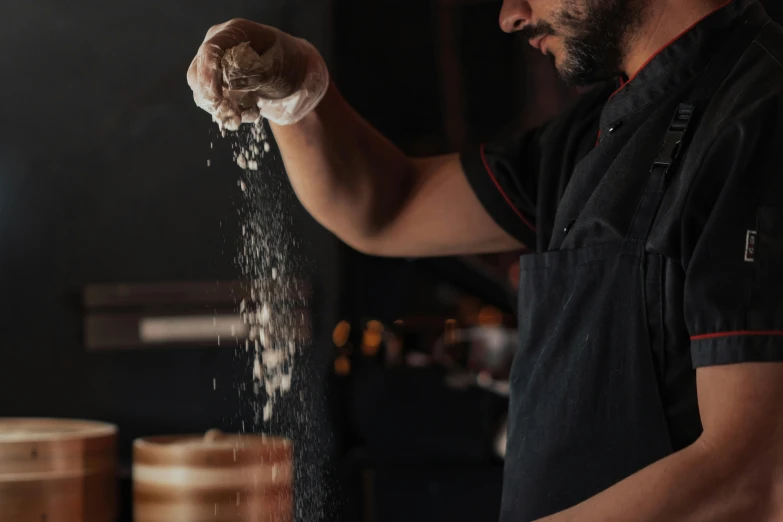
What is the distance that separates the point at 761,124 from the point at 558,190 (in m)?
0.31

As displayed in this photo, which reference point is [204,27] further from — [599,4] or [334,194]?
[599,4]

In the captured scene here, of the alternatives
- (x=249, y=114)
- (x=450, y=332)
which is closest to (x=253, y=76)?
(x=249, y=114)

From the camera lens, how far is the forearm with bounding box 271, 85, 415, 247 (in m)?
1.18

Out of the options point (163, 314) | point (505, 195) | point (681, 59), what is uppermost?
point (681, 59)

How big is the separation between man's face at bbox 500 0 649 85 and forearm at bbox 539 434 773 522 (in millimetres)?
450

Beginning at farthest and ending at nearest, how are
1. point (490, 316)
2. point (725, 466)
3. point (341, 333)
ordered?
point (490, 316) < point (341, 333) < point (725, 466)

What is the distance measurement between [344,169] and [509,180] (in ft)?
0.70

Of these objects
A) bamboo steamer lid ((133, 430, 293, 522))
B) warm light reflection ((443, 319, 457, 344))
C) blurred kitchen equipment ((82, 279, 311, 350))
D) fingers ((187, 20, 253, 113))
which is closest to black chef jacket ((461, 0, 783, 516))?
bamboo steamer lid ((133, 430, 293, 522))

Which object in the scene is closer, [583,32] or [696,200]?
[696,200]

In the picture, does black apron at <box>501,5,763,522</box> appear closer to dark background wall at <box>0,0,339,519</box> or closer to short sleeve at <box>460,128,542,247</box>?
short sleeve at <box>460,128,542,247</box>

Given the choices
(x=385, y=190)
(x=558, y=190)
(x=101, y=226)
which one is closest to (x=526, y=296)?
(x=558, y=190)

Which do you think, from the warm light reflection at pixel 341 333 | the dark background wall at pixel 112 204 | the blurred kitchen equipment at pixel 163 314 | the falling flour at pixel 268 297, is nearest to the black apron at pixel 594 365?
the falling flour at pixel 268 297

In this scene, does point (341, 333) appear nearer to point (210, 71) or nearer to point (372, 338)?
point (372, 338)

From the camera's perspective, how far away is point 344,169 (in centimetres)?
121
